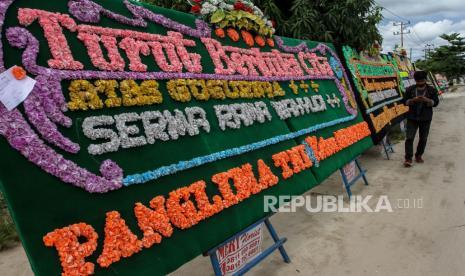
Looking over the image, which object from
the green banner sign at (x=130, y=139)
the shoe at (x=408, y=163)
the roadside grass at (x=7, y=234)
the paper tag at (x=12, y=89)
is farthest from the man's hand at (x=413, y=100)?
the roadside grass at (x=7, y=234)

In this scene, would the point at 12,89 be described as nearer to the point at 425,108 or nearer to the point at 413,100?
the point at 413,100

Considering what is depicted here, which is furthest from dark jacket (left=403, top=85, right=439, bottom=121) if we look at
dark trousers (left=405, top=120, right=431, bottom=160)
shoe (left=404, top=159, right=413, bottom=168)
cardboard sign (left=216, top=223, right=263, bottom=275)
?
cardboard sign (left=216, top=223, right=263, bottom=275)

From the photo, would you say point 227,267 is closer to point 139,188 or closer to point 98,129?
point 139,188

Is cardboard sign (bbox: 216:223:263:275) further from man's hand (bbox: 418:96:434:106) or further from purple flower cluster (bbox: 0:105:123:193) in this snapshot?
man's hand (bbox: 418:96:434:106)

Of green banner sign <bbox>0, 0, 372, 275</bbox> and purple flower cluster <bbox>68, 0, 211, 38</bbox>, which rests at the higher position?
purple flower cluster <bbox>68, 0, 211, 38</bbox>

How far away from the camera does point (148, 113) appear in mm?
2320

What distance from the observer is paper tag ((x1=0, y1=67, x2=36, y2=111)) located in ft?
5.52

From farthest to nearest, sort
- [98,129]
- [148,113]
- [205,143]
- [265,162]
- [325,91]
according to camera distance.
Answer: [325,91] → [265,162] → [205,143] → [148,113] → [98,129]

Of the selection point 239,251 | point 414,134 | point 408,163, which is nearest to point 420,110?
point 414,134

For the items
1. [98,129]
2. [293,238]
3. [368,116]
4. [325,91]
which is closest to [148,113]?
[98,129]

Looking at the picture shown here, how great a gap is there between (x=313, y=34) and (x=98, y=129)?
614 centimetres

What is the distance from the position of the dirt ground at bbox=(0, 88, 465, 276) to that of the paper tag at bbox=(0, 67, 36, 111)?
2.38 m

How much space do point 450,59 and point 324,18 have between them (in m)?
47.6

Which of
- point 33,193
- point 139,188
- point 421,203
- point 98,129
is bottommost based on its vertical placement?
point 421,203
